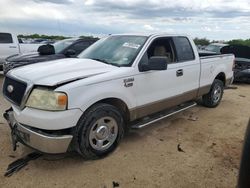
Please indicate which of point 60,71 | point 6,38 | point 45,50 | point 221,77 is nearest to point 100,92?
point 60,71

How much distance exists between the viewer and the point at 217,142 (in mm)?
4793

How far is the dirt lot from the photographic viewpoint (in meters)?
3.51

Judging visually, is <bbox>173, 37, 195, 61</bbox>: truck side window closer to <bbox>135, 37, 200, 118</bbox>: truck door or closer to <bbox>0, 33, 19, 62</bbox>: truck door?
<bbox>135, 37, 200, 118</bbox>: truck door

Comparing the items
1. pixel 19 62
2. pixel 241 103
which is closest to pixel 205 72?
pixel 241 103

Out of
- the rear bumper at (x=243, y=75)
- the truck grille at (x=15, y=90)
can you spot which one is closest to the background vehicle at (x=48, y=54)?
the truck grille at (x=15, y=90)

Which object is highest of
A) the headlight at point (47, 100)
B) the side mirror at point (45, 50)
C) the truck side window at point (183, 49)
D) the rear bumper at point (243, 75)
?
the truck side window at point (183, 49)

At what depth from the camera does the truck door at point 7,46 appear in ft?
39.1

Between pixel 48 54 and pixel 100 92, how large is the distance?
5416mm

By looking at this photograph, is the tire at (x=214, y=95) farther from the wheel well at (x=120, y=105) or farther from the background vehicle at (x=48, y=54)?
the background vehicle at (x=48, y=54)

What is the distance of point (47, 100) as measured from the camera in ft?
11.6

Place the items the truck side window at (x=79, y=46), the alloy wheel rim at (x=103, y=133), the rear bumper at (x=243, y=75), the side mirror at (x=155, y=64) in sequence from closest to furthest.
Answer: the alloy wheel rim at (x=103, y=133)
the side mirror at (x=155, y=64)
the truck side window at (x=79, y=46)
the rear bumper at (x=243, y=75)

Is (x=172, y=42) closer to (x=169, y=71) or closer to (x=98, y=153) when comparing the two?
(x=169, y=71)

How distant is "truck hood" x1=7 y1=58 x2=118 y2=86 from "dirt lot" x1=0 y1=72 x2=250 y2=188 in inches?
45.6

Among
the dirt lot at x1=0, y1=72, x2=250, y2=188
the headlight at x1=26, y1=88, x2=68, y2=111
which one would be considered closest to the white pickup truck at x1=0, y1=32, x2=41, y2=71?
the dirt lot at x1=0, y1=72, x2=250, y2=188
